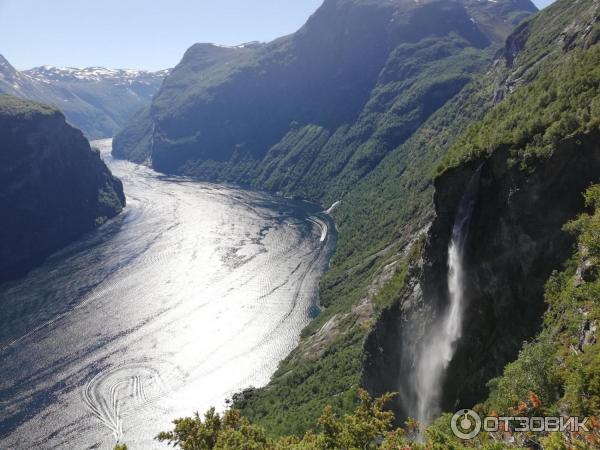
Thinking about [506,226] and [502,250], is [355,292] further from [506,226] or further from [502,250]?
[506,226]

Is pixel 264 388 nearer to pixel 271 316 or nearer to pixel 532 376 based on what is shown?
pixel 271 316

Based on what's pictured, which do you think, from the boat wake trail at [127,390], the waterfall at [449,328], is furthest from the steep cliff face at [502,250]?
the boat wake trail at [127,390]

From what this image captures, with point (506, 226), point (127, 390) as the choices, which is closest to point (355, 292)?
point (127, 390)

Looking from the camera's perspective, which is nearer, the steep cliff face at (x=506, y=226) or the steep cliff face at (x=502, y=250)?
the steep cliff face at (x=502, y=250)

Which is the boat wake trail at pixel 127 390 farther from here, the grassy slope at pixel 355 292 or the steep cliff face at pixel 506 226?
the steep cliff face at pixel 506 226

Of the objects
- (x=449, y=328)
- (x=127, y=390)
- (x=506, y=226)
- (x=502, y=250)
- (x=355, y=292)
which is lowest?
(x=355, y=292)

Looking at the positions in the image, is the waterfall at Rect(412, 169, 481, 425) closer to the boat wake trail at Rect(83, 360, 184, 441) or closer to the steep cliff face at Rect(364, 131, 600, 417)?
the steep cliff face at Rect(364, 131, 600, 417)

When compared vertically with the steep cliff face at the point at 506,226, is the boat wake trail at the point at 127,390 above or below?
below

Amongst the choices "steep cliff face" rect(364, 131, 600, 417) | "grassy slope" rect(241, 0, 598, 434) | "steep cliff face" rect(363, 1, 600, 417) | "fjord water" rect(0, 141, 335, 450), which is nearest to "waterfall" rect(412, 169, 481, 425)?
"steep cliff face" rect(363, 1, 600, 417)
